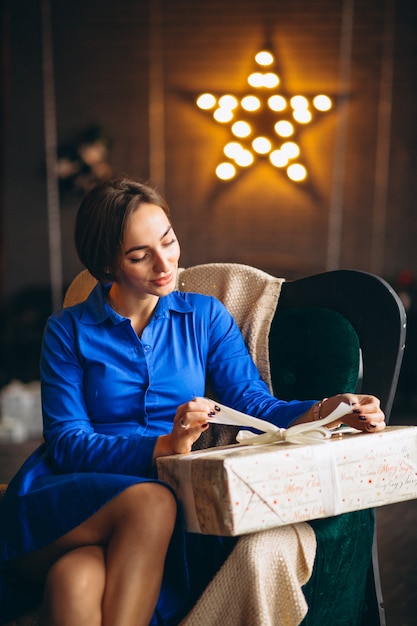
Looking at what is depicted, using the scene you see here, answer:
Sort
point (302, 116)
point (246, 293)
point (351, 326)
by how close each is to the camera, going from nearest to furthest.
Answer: point (351, 326)
point (246, 293)
point (302, 116)

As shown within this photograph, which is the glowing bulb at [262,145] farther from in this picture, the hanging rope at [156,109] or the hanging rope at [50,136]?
the hanging rope at [50,136]

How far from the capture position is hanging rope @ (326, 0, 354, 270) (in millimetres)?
5504

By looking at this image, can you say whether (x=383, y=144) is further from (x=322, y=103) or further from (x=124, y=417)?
(x=124, y=417)

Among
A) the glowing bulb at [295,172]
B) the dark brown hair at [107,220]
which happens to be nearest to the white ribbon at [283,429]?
the dark brown hair at [107,220]

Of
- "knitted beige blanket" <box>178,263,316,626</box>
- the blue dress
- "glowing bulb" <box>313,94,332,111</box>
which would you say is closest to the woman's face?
the blue dress

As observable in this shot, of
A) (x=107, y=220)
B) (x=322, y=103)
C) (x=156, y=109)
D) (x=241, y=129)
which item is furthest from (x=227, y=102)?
(x=107, y=220)

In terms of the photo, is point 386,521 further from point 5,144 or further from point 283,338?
point 5,144

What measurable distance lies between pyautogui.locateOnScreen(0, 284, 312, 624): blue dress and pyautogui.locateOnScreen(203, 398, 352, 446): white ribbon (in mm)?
Result: 140

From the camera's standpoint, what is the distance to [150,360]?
5.24ft

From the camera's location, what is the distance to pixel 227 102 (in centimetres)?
566

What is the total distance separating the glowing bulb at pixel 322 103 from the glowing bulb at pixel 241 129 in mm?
475

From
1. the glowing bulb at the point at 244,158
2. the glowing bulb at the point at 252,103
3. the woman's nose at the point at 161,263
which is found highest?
the glowing bulb at the point at 252,103

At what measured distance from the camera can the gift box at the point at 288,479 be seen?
3.86 ft

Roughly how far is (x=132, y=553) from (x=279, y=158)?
4.66 m
